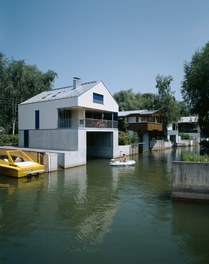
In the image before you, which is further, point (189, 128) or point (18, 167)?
point (189, 128)

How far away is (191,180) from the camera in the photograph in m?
13.9

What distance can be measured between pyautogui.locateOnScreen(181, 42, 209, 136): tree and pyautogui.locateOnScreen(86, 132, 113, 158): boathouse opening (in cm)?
1177

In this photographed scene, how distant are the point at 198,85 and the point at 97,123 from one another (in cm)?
1328

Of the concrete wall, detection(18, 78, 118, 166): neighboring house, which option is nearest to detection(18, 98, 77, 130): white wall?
detection(18, 78, 118, 166): neighboring house

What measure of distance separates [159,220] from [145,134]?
3412cm

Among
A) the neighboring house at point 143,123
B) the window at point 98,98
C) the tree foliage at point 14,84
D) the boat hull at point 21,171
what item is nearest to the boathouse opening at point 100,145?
the window at point 98,98

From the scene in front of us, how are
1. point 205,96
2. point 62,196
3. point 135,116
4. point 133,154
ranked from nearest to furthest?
point 62,196
point 205,96
point 133,154
point 135,116

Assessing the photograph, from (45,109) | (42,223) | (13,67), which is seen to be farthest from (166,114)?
(42,223)

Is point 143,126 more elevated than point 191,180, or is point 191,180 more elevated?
point 143,126

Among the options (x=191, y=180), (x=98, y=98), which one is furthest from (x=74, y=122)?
(x=191, y=180)

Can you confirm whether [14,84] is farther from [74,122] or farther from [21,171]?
[21,171]

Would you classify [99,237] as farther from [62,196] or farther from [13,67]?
[13,67]

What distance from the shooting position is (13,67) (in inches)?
1871

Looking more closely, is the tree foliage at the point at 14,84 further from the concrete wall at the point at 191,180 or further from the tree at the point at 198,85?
the concrete wall at the point at 191,180
